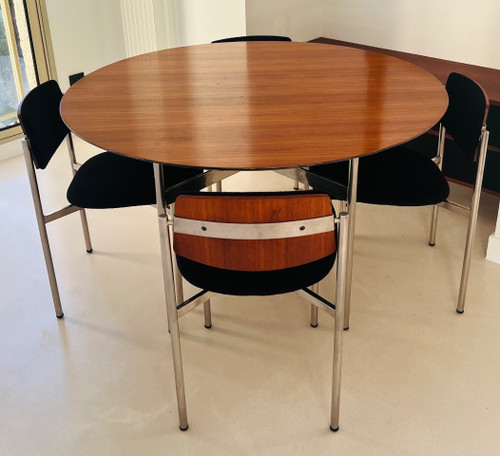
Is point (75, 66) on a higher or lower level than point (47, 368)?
higher

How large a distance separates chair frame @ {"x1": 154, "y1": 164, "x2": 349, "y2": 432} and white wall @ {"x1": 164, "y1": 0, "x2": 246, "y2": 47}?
188 cm

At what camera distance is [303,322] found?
2.41 meters

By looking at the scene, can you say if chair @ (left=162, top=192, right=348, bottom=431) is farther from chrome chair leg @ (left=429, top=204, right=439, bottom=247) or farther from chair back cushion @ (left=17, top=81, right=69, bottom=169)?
chrome chair leg @ (left=429, top=204, right=439, bottom=247)

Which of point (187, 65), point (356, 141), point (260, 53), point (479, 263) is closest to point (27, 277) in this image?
point (187, 65)

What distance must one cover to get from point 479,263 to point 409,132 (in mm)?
1028

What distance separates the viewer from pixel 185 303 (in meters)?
1.92

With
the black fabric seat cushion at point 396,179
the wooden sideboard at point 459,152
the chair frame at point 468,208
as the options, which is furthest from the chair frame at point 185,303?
the wooden sideboard at point 459,152

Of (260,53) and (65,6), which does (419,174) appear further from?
(65,6)

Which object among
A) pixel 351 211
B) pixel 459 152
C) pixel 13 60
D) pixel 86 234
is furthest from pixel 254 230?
pixel 13 60

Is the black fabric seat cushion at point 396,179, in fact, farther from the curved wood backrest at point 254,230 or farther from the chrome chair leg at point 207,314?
the chrome chair leg at point 207,314

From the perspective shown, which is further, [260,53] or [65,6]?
[65,6]

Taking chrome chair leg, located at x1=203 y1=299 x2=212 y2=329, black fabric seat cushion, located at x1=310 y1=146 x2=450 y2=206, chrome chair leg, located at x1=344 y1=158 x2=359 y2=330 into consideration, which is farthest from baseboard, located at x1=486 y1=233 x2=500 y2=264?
chrome chair leg, located at x1=203 y1=299 x2=212 y2=329

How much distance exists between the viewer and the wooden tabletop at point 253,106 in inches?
71.9

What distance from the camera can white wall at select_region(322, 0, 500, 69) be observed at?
3.25 meters
